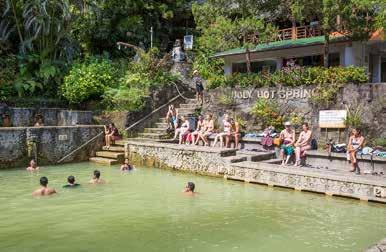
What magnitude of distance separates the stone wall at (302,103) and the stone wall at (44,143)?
17.7ft

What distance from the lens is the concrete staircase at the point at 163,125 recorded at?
1961 centimetres

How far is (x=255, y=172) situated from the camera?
13484 millimetres

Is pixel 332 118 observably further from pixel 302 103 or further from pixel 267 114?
pixel 267 114

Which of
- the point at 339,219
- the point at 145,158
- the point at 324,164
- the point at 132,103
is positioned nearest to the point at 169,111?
the point at 132,103

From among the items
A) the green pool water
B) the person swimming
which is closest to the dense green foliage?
the green pool water

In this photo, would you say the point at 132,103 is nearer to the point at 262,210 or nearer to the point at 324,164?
the point at 324,164

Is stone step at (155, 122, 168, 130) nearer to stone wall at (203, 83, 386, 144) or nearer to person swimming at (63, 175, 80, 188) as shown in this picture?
stone wall at (203, 83, 386, 144)

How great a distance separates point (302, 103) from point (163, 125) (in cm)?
634

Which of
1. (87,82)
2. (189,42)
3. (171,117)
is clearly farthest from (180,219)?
(189,42)

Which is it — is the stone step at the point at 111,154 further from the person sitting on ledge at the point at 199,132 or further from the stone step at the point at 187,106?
the stone step at the point at 187,106

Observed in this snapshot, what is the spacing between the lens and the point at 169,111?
19812 millimetres

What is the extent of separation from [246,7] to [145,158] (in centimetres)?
824

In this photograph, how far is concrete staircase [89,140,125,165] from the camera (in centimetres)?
1788

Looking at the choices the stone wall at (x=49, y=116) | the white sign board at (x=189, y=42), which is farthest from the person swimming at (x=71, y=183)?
the white sign board at (x=189, y=42)
